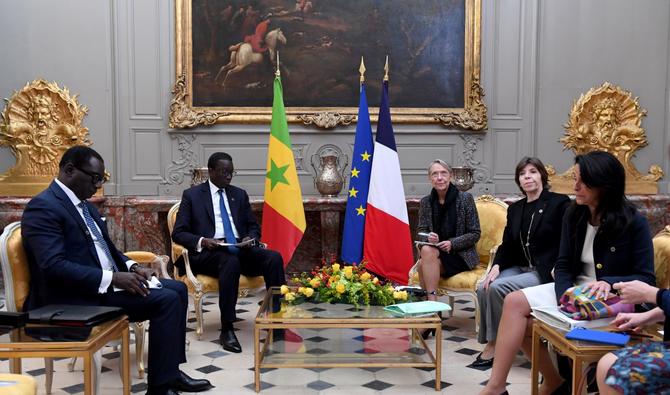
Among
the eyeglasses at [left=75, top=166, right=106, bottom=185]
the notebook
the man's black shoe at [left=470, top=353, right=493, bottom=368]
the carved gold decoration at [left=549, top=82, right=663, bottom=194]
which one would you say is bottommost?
the man's black shoe at [left=470, top=353, right=493, bottom=368]

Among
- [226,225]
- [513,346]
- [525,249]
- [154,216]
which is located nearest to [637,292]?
[513,346]

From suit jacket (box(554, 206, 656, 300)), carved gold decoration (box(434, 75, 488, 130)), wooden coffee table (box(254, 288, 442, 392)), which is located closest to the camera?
suit jacket (box(554, 206, 656, 300))

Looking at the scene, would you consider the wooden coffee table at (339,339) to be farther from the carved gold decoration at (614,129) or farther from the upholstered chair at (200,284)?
the carved gold decoration at (614,129)

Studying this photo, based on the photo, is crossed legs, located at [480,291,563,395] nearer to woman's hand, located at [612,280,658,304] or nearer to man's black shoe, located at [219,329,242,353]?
woman's hand, located at [612,280,658,304]

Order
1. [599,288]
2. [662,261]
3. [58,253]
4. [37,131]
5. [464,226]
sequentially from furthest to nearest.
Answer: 1. [37,131]
2. [464,226]
3. [662,261]
4. [58,253]
5. [599,288]

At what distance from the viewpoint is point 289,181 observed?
6109 mm

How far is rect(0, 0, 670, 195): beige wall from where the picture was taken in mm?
7273

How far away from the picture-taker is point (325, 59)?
7492 mm

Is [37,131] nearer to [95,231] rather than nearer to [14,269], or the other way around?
[95,231]

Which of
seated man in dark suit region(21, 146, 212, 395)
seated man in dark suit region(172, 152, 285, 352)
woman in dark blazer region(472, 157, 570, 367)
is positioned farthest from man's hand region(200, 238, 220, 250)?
woman in dark blazer region(472, 157, 570, 367)

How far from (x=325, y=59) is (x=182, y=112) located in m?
1.71

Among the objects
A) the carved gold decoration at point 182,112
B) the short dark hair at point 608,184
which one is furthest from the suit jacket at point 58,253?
the carved gold decoration at point 182,112

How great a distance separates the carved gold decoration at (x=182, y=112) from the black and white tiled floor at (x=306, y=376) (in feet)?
10.1

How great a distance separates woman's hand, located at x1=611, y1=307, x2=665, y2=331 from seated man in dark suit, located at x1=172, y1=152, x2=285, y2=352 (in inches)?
109
